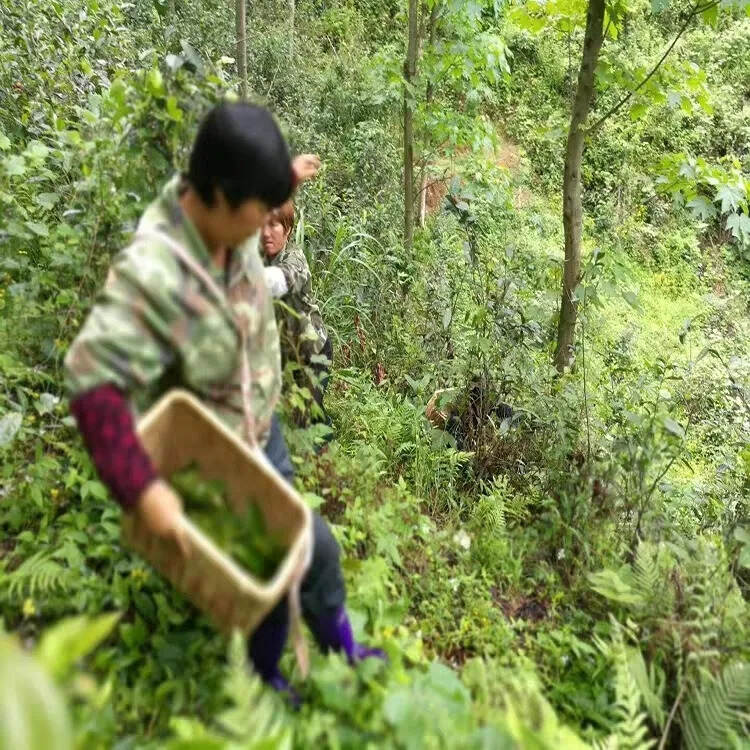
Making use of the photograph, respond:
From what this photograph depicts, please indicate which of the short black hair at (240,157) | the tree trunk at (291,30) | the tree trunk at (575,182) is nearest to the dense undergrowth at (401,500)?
the tree trunk at (575,182)

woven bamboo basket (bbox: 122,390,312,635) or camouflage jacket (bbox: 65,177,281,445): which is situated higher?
camouflage jacket (bbox: 65,177,281,445)

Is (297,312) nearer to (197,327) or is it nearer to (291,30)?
(197,327)

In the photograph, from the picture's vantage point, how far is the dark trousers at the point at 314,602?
6.40 feet

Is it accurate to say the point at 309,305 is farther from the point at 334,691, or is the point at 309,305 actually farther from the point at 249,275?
A: the point at 334,691

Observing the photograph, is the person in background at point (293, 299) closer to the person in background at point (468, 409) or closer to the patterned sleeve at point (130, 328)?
the person in background at point (468, 409)

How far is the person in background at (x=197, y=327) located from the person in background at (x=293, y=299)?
1154mm

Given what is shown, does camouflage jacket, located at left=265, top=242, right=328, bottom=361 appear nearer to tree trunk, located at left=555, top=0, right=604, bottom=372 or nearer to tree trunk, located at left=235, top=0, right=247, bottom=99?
tree trunk, located at left=235, top=0, right=247, bottom=99

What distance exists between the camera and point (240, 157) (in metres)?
1.59

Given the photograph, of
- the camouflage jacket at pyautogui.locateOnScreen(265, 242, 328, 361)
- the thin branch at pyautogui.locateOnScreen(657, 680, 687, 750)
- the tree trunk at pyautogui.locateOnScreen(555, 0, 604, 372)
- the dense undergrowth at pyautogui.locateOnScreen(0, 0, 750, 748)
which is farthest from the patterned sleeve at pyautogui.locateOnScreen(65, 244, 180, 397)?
the tree trunk at pyautogui.locateOnScreen(555, 0, 604, 372)

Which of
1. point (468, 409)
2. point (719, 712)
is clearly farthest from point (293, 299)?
point (719, 712)

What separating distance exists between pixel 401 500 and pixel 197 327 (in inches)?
81.7


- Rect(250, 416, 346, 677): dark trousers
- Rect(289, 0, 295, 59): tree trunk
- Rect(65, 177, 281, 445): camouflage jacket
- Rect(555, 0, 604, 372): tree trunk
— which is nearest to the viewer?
Rect(65, 177, 281, 445): camouflage jacket

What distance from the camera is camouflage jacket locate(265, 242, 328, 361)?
3.25 m

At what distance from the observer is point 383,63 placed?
5.39 metres
